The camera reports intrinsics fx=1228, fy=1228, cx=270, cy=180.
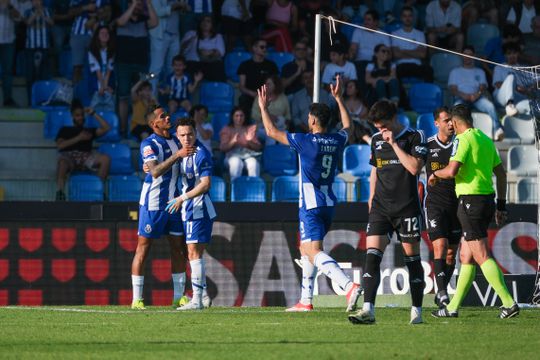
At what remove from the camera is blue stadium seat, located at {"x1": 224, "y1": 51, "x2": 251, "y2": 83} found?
22781 millimetres

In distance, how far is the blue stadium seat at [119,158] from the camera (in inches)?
779

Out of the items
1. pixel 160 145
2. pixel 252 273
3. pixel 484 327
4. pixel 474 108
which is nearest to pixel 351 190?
pixel 252 273

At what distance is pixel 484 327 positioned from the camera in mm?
11109

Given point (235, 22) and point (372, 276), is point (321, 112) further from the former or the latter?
point (235, 22)

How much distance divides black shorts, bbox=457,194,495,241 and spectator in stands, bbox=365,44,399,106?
9.39 m

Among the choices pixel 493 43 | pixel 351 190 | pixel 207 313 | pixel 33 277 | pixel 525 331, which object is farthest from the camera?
pixel 493 43

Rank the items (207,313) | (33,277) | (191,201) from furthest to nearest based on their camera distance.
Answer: (33,277), (191,201), (207,313)

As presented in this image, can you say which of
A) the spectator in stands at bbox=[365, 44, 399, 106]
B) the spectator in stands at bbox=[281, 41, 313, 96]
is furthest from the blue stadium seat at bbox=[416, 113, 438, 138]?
the spectator in stands at bbox=[281, 41, 313, 96]

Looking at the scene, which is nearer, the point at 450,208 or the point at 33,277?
the point at 450,208

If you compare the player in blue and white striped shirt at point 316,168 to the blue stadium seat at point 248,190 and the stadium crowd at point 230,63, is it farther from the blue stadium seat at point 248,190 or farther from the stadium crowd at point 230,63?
the stadium crowd at point 230,63

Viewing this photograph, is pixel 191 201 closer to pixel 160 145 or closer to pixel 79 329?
pixel 160 145

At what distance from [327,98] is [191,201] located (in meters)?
7.83

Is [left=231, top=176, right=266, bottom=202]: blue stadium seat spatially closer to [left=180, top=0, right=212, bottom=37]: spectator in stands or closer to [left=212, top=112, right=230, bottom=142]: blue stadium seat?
[left=212, top=112, right=230, bottom=142]: blue stadium seat

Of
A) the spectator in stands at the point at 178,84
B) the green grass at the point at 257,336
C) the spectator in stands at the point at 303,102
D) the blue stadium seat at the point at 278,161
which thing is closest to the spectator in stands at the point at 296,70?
the spectator in stands at the point at 303,102
